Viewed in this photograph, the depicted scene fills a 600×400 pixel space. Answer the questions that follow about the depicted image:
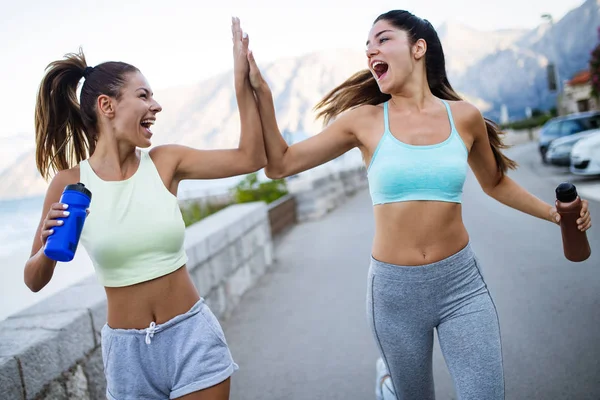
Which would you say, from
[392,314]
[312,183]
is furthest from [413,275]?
[312,183]

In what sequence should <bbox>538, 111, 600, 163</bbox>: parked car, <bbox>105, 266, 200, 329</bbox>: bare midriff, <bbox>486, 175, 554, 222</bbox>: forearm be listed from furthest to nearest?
1. <bbox>538, 111, 600, 163</bbox>: parked car
2. <bbox>486, 175, 554, 222</bbox>: forearm
3. <bbox>105, 266, 200, 329</bbox>: bare midriff

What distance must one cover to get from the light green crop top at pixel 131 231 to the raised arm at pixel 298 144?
1.91ft

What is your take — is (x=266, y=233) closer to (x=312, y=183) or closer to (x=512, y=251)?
(x=512, y=251)

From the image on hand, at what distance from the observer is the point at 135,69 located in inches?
103

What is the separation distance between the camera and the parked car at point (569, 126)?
794 inches

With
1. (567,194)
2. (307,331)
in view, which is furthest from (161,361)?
(307,331)

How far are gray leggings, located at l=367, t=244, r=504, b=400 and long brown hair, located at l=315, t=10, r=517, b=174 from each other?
0.80m

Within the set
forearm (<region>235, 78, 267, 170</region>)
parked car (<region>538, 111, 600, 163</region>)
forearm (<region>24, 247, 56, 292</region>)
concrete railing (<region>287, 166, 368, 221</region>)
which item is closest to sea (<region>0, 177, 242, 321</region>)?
forearm (<region>24, 247, 56, 292</region>)

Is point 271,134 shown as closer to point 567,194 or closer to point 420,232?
point 420,232

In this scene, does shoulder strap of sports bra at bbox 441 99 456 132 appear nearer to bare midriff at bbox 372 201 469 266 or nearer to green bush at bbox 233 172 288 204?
bare midriff at bbox 372 201 469 266

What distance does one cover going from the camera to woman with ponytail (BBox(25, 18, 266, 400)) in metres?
2.37

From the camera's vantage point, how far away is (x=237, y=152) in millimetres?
2756

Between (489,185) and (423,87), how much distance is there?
699 millimetres

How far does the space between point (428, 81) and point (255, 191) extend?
11642 mm
